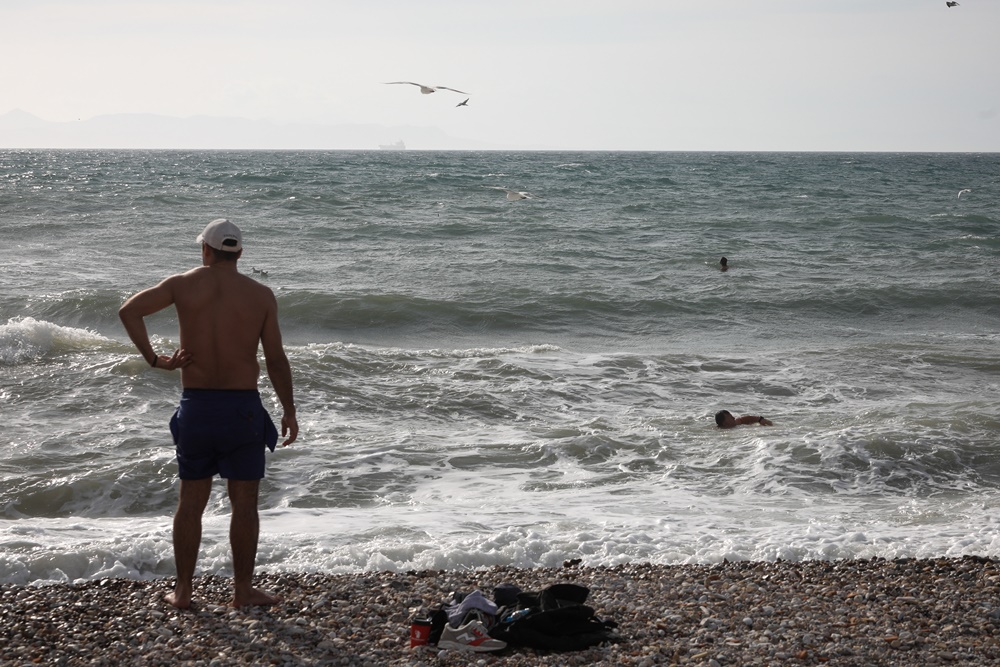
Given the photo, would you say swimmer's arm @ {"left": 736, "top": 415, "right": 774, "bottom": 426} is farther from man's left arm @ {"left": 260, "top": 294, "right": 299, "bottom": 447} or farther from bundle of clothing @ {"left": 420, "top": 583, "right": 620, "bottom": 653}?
man's left arm @ {"left": 260, "top": 294, "right": 299, "bottom": 447}

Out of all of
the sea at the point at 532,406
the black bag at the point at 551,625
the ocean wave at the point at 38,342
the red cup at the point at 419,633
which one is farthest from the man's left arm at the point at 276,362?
the ocean wave at the point at 38,342

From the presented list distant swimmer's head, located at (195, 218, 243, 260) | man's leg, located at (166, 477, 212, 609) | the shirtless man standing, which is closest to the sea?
man's leg, located at (166, 477, 212, 609)

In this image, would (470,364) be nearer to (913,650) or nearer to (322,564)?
(322,564)

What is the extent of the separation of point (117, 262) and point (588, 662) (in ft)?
56.9

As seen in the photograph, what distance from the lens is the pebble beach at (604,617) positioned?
4117mm

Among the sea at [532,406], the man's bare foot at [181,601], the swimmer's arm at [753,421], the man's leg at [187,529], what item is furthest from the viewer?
the swimmer's arm at [753,421]

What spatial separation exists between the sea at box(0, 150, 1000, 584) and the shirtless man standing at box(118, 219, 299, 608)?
4.13ft

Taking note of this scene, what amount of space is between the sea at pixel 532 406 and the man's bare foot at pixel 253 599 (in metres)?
0.81

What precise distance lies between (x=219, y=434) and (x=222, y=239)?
0.88 meters

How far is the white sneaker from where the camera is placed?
416 cm

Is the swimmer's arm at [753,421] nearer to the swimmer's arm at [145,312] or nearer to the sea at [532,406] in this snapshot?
the sea at [532,406]

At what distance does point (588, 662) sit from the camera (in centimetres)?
Answer: 408

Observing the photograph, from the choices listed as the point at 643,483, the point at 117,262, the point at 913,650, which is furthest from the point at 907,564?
the point at 117,262

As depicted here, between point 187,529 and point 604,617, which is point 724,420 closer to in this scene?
point 604,617
